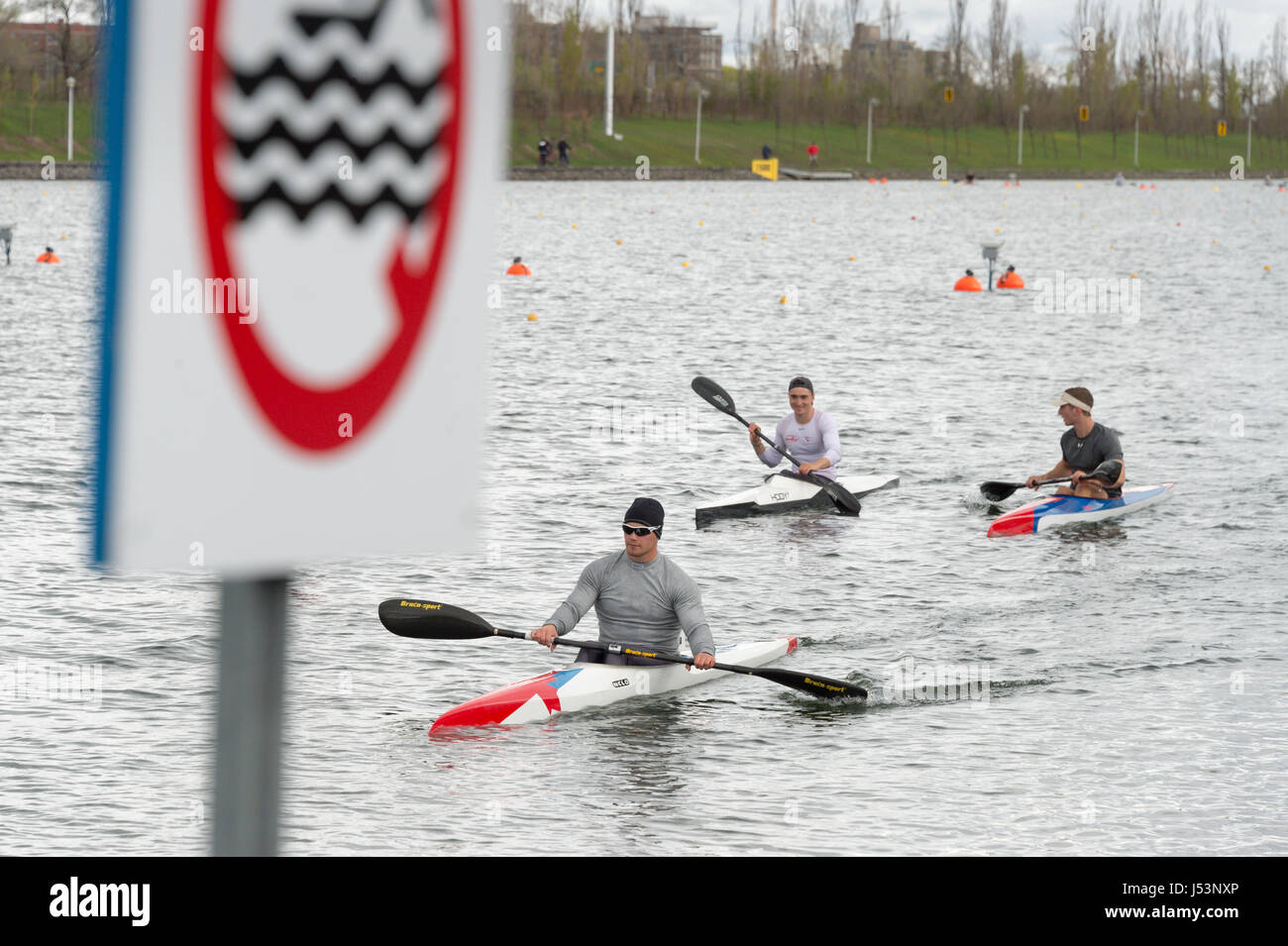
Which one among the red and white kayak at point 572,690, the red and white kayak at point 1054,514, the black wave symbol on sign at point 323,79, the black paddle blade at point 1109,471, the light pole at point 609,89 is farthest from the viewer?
the light pole at point 609,89

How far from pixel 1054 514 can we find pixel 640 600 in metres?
9.64

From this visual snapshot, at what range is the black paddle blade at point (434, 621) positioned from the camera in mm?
13828

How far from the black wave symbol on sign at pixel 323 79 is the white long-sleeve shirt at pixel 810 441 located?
2032 centimetres

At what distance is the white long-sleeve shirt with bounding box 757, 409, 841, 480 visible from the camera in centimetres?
2230

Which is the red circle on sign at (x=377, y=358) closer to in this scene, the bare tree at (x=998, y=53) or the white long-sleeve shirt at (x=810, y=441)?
the white long-sleeve shirt at (x=810, y=441)

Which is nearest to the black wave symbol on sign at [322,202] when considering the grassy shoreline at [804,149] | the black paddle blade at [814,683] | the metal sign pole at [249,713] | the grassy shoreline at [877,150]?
the metal sign pole at [249,713]

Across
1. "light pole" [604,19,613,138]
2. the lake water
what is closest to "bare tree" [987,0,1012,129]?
"light pole" [604,19,613,138]

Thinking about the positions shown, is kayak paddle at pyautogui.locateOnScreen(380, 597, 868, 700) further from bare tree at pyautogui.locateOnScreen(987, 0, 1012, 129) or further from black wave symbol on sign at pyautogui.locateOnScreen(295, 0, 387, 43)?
bare tree at pyautogui.locateOnScreen(987, 0, 1012, 129)

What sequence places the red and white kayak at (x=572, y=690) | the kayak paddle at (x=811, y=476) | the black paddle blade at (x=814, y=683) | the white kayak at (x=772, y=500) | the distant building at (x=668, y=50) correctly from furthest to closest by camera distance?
the distant building at (x=668, y=50)
the white kayak at (x=772, y=500)
the kayak paddle at (x=811, y=476)
the black paddle blade at (x=814, y=683)
the red and white kayak at (x=572, y=690)

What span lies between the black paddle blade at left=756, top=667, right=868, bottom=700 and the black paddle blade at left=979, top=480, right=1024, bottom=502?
955 cm

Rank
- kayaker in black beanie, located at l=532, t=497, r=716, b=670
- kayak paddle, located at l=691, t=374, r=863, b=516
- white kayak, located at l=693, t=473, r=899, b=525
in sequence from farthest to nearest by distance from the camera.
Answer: white kayak, located at l=693, t=473, r=899, b=525 < kayak paddle, located at l=691, t=374, r=863, b=516 < kayaker in black beanie, located at l=532, t=497, r=716, b=670

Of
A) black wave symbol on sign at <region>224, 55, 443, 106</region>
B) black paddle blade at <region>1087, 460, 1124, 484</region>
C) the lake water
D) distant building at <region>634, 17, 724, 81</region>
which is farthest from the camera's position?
distant building at <region>634, 17, 724, 81</region>

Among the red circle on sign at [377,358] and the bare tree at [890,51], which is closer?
the red circle on sign at [377,358]

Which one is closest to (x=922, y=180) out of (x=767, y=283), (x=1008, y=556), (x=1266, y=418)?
(x=767, y=283)
